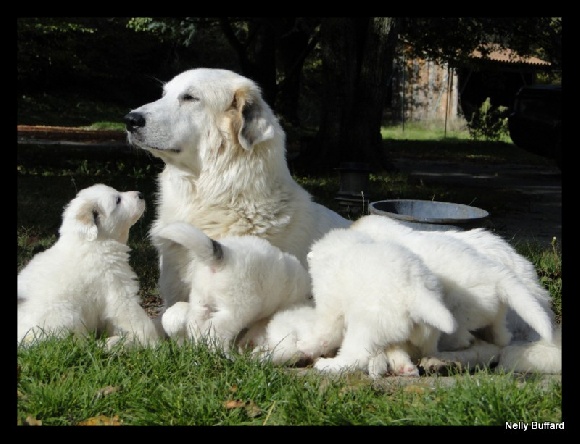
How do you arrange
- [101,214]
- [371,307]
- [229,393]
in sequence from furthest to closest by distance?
[101,214]
[371,307]
[229,393]

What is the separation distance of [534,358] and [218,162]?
2.32 metres

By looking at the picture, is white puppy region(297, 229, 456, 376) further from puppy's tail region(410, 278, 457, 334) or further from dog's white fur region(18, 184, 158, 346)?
dog's white fur region(18, 184, 158, 346)

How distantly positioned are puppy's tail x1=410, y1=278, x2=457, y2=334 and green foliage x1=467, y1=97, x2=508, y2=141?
2902 centimetres

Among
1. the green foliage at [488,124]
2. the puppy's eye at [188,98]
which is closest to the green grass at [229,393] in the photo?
the puppy's eye at [188,98]

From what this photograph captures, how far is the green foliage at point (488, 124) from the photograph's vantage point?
31.9 m

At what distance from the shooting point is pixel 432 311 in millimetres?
3762

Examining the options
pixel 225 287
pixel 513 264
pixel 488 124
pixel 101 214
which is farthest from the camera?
pixel 488 124

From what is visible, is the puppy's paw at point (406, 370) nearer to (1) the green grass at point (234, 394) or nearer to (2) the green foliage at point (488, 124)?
(1) the green grass at point (234, 394)

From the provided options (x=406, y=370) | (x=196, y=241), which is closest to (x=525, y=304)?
(x=406, y=370)

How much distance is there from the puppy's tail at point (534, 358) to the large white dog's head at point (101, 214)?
2.42 m

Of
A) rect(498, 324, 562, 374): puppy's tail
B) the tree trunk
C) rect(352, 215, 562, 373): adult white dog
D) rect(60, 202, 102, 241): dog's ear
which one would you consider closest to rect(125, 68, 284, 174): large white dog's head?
rect(60, 202, 102, 241): dog's ear

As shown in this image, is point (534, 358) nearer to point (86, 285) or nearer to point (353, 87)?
point (86, 285)

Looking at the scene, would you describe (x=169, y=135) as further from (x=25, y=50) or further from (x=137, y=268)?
(x=25, y=50)

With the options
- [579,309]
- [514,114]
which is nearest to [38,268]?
[579,309]
